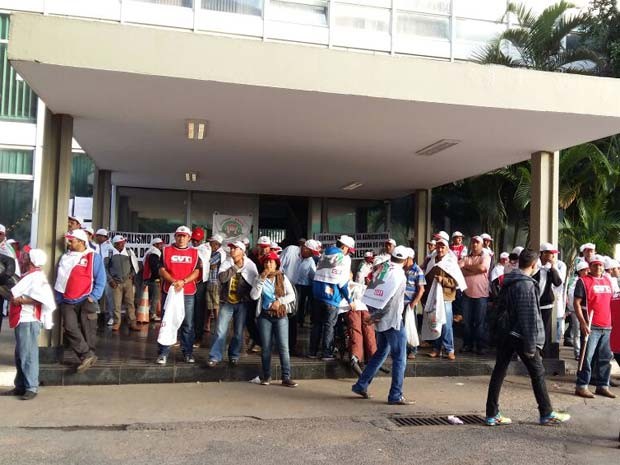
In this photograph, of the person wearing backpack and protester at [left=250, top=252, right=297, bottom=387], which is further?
protester at [left=250, top=252, right=297, bottom=387]

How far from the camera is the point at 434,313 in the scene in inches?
312

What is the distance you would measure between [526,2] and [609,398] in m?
9.91

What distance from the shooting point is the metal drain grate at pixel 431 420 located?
19.0 feet

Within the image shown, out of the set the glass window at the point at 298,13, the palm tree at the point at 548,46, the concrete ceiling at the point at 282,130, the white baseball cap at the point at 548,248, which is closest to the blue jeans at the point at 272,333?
the concrete ceiling at the point at 282,130

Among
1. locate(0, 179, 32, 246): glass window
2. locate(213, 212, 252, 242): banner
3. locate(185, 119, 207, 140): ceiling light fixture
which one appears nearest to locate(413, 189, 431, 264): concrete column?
locate(213, 212, 252, 242): banner

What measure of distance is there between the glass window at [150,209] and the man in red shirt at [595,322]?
31.2ft

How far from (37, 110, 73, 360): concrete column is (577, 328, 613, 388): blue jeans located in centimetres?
644

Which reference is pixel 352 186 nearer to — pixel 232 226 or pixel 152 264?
pixel 232 226

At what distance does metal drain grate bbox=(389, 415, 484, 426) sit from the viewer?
5.78 meters

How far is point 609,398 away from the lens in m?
7.01

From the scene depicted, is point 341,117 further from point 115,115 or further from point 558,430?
point 558,430

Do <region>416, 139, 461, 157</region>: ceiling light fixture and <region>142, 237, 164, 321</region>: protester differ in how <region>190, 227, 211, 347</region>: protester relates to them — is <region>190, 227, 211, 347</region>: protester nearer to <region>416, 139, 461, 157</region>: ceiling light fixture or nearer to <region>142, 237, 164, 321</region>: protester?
<region>142, 237, 164, 321</region>: protester

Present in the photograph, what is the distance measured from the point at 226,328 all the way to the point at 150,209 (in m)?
7.46

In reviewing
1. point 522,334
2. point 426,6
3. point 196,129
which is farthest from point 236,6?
point 522,334
